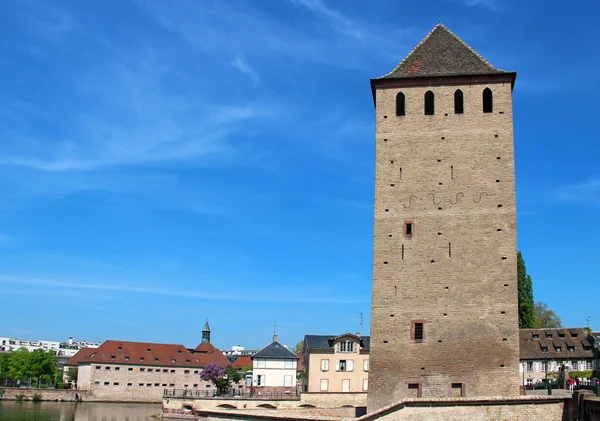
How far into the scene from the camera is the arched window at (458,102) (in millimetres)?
28203

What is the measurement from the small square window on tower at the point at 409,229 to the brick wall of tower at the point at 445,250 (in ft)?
0.56

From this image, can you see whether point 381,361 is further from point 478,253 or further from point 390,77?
point 390,77

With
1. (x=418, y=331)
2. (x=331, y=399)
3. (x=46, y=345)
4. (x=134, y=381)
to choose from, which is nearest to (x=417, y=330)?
(x=418, y=331)

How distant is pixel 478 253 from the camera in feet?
86.2

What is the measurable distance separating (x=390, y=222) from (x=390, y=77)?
6778 millimetres

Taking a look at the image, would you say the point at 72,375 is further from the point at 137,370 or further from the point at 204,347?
the point at 204,347

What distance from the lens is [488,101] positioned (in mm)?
28266

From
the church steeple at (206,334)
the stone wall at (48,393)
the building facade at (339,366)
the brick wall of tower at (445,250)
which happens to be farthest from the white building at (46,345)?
the brick wall of tower at (445,250)

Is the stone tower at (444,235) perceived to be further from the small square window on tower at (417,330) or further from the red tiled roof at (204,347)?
the red tiled roof at (204,347)

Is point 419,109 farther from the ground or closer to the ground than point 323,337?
farther from the ground

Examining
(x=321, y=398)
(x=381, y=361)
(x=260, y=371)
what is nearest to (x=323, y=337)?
(x=260, y=371)

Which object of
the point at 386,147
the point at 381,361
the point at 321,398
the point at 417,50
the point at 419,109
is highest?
the point at 417,50

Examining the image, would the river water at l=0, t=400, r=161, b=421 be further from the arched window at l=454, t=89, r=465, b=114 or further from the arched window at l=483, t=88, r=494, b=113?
the arched window at l=483, t=88, r=494, b=113

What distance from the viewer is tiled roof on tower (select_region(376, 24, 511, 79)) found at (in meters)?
28.8
